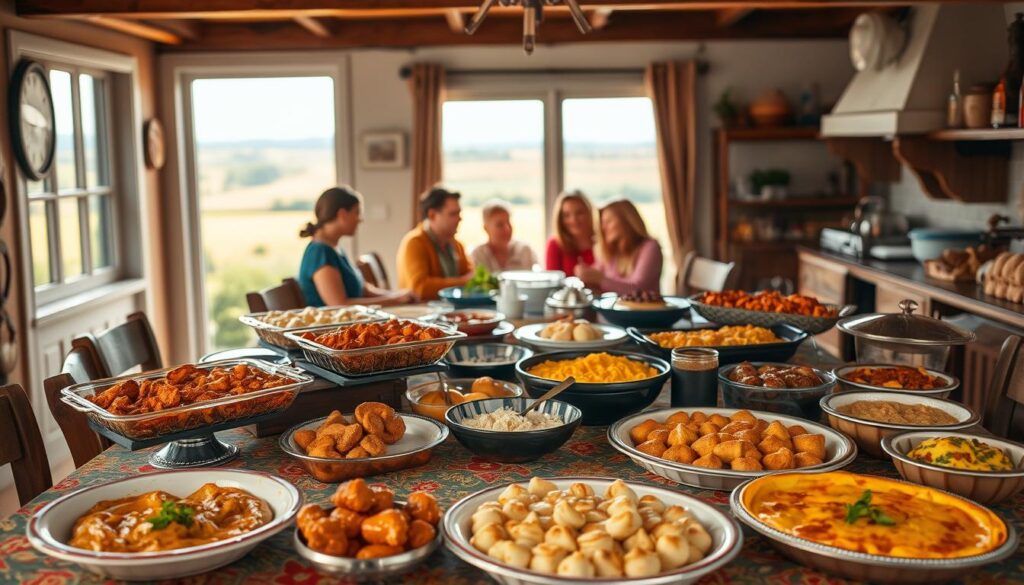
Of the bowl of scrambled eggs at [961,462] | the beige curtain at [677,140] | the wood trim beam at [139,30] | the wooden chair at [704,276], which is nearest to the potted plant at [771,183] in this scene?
the beige curtain at [677,140]

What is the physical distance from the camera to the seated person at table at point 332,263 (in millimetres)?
4082

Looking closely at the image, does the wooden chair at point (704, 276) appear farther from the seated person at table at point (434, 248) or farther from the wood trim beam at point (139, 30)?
the wood trim beam at point (139, 30)

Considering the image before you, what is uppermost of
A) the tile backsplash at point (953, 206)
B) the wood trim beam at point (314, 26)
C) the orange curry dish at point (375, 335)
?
the wood trim beam at point (314, 26)

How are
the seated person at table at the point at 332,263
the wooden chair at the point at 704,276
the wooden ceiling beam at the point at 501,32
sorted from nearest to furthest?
the seated person at table at the point at 332,263 → the wooden chair at the point at 704,276 → the wooden ceiling beam at the point at 501,32

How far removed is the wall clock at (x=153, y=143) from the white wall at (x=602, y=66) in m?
1.22

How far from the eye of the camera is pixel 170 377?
2031 millimetres

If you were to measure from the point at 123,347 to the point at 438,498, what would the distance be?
1.27 m

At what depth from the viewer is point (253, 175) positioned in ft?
22.0

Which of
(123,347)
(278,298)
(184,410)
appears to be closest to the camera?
(184,410)

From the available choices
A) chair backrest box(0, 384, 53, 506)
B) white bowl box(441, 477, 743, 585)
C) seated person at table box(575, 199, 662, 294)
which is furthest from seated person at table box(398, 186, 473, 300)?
white bowl box(441, 477, 743, 585)

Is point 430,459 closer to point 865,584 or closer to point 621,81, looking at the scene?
point 865,584

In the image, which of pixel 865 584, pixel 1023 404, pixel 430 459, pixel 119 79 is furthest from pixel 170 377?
pixel 119 79

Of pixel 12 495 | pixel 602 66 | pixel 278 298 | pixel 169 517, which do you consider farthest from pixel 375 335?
pixel 602 66

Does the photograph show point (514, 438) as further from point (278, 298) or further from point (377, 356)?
point (278, 298)
